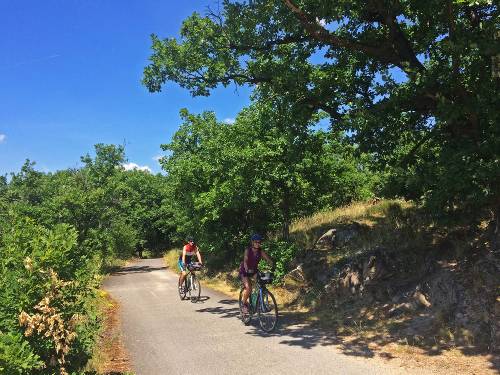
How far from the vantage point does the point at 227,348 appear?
25.7 feet

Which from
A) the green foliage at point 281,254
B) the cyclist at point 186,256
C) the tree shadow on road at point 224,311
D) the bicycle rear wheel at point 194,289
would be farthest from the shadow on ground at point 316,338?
the cyclist at point 186,256

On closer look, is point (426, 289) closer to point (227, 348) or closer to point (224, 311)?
point (227, 348)

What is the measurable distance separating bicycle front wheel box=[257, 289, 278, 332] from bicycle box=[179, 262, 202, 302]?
456 centimetres

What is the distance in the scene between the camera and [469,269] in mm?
8203

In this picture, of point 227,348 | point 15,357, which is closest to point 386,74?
point 227,348

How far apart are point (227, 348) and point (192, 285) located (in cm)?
617

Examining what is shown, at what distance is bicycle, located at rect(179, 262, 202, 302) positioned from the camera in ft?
45.0

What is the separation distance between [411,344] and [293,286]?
5.77 m

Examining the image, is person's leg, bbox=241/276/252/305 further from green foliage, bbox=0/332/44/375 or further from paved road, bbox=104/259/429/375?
green foliage, bbox=0/332/44/375

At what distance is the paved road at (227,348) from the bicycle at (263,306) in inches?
8.7

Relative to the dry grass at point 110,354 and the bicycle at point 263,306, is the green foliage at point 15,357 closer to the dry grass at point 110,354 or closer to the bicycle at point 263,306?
the dry grass at point 110,354

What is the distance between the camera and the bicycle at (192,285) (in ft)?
45.0

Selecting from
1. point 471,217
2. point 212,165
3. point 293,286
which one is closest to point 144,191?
point 212,165

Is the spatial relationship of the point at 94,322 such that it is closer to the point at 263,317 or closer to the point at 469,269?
the point at 263,317
